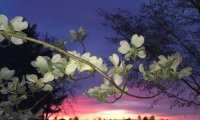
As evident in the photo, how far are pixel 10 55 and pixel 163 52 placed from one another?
19.1 metres

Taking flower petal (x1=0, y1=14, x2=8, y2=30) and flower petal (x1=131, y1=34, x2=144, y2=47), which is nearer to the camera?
flower petal (x1=0, y1=14, x2=8, y2=30)

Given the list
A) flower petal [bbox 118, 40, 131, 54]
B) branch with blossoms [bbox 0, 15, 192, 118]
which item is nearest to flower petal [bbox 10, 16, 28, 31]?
branch with blossoms [bbox 0, 15, 192, 118]

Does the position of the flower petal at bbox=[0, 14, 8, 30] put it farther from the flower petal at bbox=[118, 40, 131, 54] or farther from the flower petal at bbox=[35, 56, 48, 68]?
the flower petal at bbox=[118, 40, 131, 54]

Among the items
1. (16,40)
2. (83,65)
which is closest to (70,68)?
(83,65)

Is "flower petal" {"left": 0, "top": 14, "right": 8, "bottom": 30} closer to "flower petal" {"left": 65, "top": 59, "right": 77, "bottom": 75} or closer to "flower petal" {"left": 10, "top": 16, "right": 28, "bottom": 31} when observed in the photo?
"flower petal" {"left": 10, "top": 16, "right": 28, "bottom": 31}

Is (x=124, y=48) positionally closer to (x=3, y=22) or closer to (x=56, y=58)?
(x=56, y=58)

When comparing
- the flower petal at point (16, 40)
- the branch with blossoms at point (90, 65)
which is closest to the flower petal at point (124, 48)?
the branch with blossoms at point (90, 65)

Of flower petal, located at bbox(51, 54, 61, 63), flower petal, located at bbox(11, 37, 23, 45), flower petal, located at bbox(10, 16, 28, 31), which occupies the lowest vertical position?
flower petal, located at bbox(51, 54, 61, 63)

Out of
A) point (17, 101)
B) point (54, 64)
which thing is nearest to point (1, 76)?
point (17, 101)

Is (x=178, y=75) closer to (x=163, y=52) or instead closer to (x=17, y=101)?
(x=17, y=101)

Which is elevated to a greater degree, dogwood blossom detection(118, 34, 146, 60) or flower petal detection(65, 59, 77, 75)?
dogwood blossom detection(118, 34, 146, 60)

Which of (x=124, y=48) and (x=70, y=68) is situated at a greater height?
(x=124, y=48)

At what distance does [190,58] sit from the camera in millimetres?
15508

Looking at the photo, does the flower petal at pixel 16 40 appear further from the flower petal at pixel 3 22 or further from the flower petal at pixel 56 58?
the flower petal at pixel 56 58
